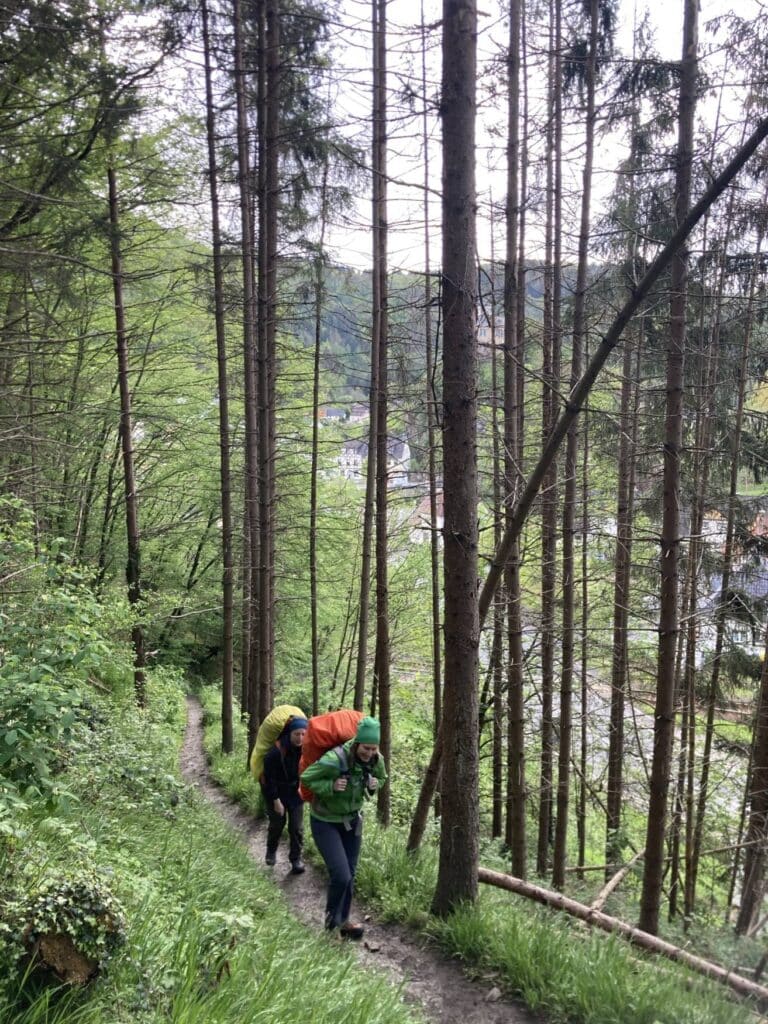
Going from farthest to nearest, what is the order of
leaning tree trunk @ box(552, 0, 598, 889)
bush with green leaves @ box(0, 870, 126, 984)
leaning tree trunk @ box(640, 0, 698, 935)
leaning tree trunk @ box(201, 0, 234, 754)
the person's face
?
leaning tree trunk @ box(201, 0, 234, 754), leaning tree trunk @ box(552, 0, 598, 889), the person's face, leaning tree trunk @ box(640, 0, 698, 935), bush with green leaves @ box(0, 870, 126, 984)

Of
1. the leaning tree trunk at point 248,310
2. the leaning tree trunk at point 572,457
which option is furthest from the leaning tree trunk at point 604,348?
the leaning tree trunk at point 248,310

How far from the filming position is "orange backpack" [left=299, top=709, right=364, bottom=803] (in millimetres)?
5332

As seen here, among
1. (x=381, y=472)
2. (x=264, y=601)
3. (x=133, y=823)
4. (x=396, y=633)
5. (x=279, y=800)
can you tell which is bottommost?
(x=396, y=633)

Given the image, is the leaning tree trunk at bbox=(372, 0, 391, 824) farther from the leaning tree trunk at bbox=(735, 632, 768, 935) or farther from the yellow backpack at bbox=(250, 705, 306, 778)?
the leaning tree trunk at bbox=(735, 632, 768, 935)

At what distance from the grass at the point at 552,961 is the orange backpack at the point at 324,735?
4.73 ft

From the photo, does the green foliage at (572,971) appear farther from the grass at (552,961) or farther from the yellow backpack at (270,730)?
the yellow backpack at (270,730)

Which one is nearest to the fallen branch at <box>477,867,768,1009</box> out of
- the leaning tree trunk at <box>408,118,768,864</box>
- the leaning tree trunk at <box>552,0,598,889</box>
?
the leaning tree trunk at <box>408,118,768,864</box>

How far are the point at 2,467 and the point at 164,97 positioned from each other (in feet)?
19.2

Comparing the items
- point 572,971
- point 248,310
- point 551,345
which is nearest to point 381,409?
point 551,345

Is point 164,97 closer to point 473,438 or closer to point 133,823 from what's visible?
point 473,438

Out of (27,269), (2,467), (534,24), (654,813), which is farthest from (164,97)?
(654,813)

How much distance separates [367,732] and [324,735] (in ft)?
1.51

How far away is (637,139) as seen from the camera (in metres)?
7.70

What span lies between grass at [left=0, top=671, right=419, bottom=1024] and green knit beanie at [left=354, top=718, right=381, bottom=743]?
144cm
